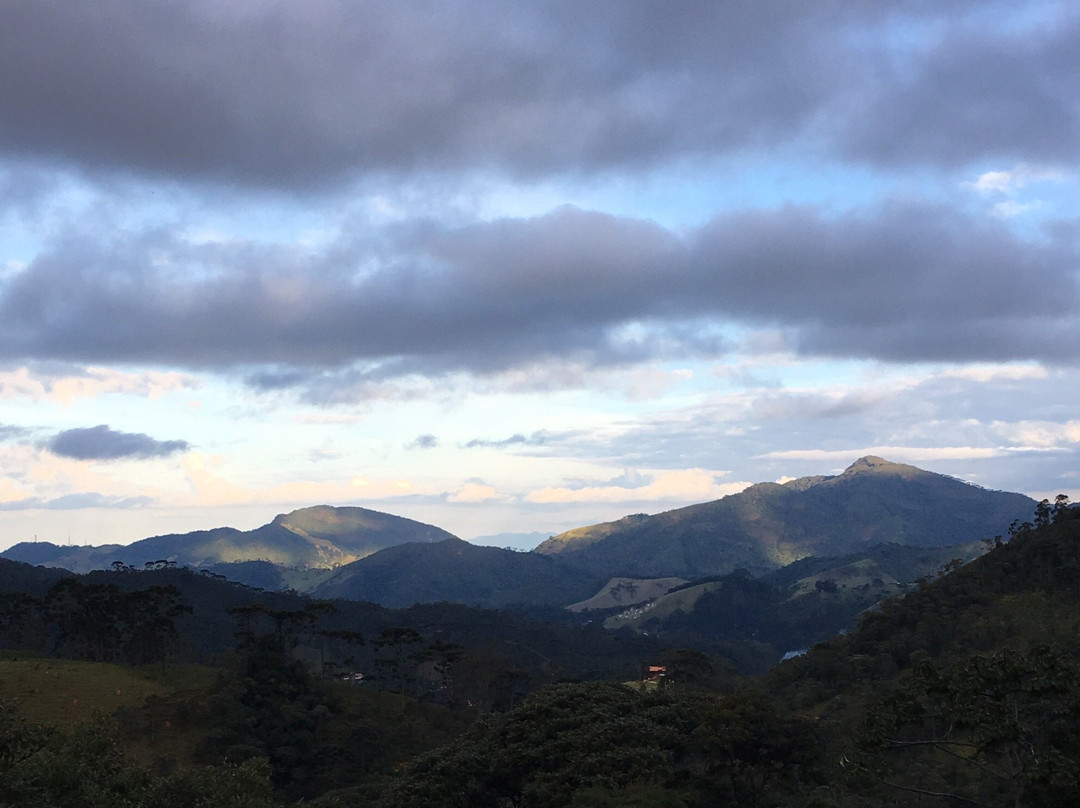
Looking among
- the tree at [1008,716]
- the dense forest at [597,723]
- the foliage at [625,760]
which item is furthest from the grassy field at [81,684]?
the tree at [1008,716]

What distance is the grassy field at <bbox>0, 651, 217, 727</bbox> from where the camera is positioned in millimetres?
100625

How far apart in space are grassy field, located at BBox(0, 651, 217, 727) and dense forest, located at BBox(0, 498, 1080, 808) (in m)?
0.40

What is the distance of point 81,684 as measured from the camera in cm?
10731

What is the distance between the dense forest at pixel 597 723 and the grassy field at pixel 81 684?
1.32 ft

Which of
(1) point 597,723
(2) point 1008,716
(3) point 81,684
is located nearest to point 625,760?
(1) point 597,723

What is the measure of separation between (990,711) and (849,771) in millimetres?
A: 5704

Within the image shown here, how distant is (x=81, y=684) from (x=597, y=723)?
7322 centimetres

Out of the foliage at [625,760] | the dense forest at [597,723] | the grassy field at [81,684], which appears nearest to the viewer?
the dense forest at [597,723]

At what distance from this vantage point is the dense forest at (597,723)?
35.9 m

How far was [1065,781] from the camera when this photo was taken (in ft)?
102

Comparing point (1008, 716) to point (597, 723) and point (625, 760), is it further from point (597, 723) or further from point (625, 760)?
point (597, 723)

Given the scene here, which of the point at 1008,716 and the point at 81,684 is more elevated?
the point at 1008,716

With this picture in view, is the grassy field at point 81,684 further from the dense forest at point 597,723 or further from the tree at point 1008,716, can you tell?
the tree at point 1008,716

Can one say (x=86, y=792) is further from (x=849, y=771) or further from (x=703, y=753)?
(x=703, y=753)
